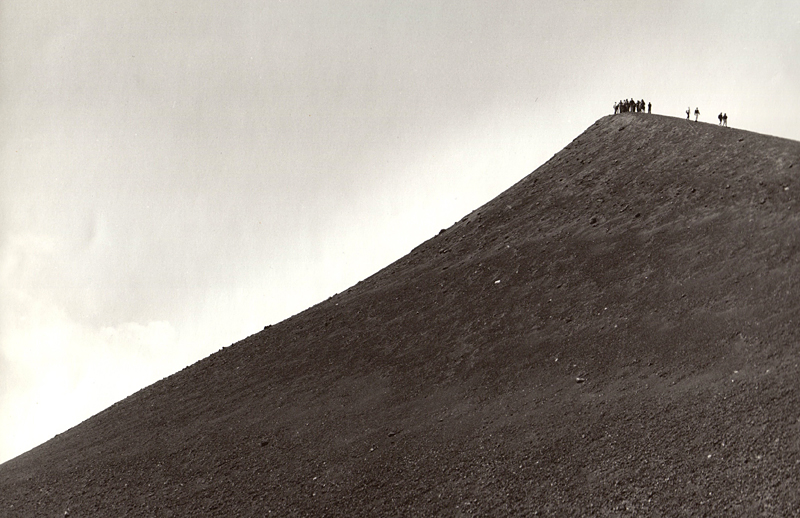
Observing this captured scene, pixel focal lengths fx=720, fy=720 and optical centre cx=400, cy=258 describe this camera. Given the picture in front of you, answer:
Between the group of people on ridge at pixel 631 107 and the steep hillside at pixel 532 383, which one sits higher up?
the group of people on ridge at pixel 631 107

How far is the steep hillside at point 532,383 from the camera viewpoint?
55.6ft

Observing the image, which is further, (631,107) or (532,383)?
(631,107)

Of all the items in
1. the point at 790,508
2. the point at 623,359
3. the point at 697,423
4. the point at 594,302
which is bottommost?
the point at 790,508

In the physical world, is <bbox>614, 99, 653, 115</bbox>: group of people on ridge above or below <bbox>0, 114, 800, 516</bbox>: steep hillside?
above

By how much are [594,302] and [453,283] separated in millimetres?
7291

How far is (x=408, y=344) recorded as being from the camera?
2677 cm

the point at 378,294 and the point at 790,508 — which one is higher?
the point at 378,294

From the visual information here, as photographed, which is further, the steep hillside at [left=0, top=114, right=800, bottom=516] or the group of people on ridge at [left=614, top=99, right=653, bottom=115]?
the group of people on ridge at [left=614, top=99, right=653, bottom=115]

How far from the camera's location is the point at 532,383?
21562 mm

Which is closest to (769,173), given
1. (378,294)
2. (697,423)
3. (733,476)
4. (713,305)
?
(713,305)

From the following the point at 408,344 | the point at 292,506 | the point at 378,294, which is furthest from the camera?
the point at 378,294

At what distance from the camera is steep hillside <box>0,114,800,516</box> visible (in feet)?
55.6

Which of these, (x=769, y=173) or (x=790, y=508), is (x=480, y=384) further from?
(x=769, y=173)

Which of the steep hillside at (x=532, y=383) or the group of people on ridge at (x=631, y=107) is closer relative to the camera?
the steep hillside at (x=532, y=383)
